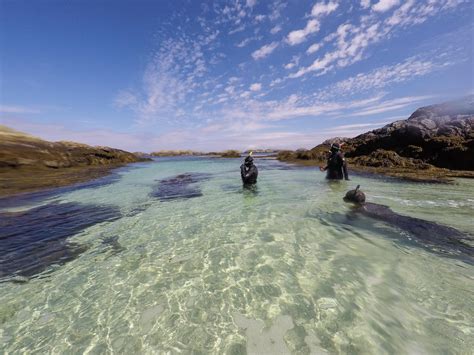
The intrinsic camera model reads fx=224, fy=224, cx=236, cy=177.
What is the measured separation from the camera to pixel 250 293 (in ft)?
16.4

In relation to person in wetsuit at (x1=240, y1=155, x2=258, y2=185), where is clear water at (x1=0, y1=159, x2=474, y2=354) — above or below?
below

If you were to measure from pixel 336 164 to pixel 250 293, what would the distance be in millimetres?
15316

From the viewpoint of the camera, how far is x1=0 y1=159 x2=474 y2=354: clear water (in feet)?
12.4

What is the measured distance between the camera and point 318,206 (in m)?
11.4

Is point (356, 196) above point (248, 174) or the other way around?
the other way around

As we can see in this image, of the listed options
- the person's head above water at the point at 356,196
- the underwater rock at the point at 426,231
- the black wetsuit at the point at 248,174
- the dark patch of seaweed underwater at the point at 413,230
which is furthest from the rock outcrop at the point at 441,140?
the black wetsuit at the point at 248,174

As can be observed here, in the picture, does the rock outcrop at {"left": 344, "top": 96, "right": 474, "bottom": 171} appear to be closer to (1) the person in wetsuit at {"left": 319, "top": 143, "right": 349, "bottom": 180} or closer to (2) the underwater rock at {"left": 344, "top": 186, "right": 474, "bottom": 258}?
(1) the person in wetsuit at {"left": 319, "top": 143, "right": 349, "bottom": 180}

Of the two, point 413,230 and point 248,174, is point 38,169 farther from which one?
point 413,230

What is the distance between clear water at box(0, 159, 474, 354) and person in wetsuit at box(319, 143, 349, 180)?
26.5 ft

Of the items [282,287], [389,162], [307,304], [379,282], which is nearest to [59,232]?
[282,287]

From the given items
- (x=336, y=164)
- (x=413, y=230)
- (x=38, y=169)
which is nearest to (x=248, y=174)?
(x=336, y=164)

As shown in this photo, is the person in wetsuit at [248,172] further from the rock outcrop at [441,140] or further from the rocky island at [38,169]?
the rock outcrop at [441,140]

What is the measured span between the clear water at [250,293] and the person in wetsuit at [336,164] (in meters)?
8.09

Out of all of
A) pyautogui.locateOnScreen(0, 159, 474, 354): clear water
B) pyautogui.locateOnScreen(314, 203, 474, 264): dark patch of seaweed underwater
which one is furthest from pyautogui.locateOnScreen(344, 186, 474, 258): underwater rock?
pyautogui.locateOnScreen(0, 159, 474, 354): clear water
